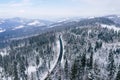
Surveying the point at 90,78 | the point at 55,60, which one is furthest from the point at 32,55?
the point at 90,78

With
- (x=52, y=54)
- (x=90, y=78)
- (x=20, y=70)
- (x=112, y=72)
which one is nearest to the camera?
(x=90, y=78)

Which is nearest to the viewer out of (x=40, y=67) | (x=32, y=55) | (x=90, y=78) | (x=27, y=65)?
(x=90, y=78)

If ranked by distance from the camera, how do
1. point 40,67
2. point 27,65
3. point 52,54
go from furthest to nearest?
1. point 52,54
2. point 27,65
3. point 40,67

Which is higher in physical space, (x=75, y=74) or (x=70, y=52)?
(x=75, y=74)

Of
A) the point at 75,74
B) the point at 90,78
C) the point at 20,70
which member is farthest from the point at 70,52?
the point at 90,78

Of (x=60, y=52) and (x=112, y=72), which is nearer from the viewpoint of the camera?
(x=112, y=72)

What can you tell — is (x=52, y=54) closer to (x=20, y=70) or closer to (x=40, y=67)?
(x=40, y=67)

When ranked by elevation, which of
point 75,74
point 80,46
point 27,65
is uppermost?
point 75,74

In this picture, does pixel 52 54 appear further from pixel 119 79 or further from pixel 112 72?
pixel 119 79

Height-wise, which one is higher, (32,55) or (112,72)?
(112,72)
